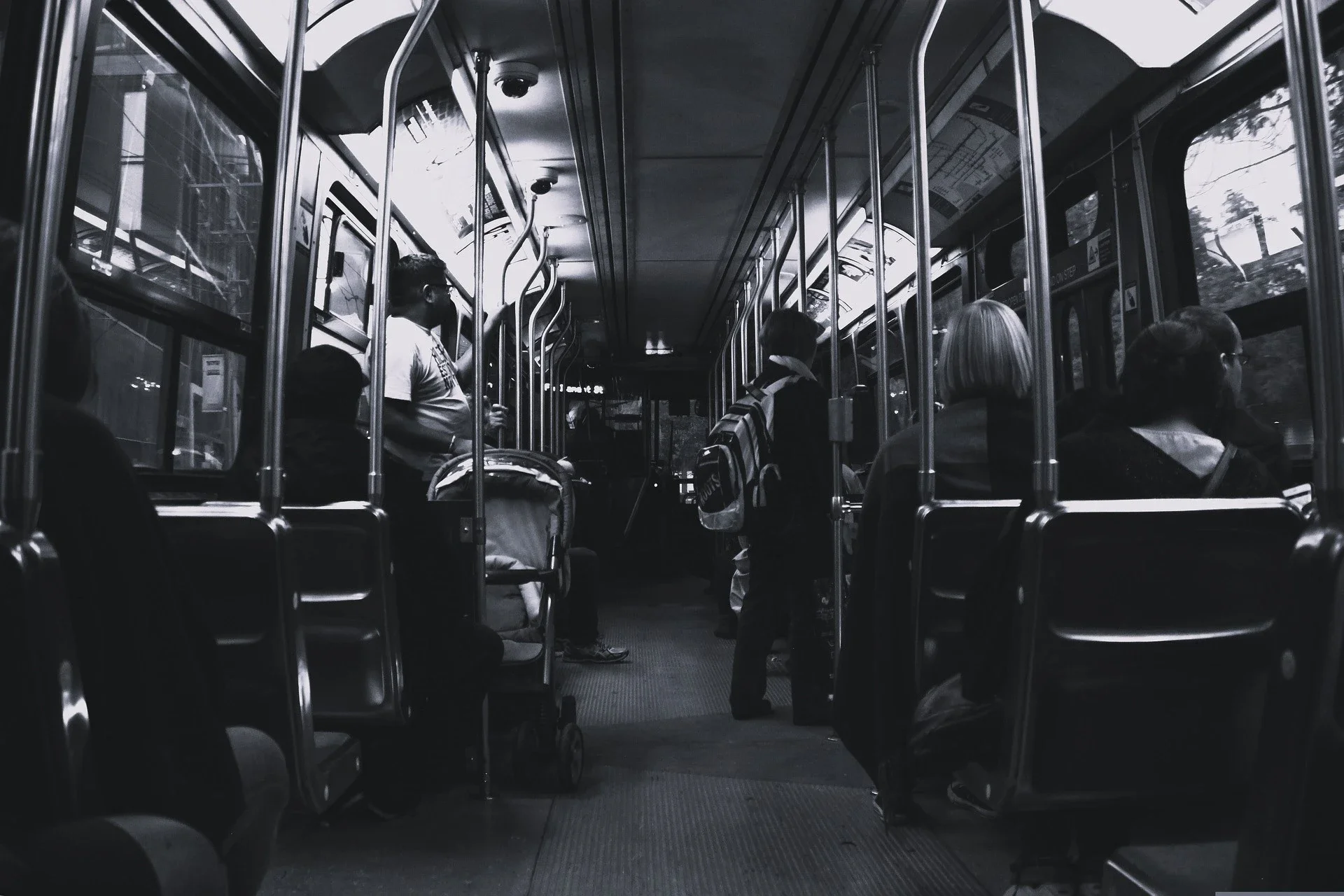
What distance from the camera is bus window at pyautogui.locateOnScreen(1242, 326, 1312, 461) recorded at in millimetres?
2854

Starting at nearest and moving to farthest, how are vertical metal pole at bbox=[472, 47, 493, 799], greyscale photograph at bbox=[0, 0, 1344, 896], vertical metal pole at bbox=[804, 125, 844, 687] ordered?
greyscale photograph at bbox=[0, 0, 1344, 896] → vertical metal pole at bbox=[472, 47, 493, 799] → vertical metal pole at bbox=[804, 125, 844, 687]

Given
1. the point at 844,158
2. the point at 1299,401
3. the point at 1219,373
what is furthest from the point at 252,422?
the point at 844,158

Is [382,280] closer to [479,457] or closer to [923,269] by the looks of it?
[479,457]

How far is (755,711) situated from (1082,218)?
2.32m

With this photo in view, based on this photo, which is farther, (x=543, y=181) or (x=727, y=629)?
(x=727, y=629)

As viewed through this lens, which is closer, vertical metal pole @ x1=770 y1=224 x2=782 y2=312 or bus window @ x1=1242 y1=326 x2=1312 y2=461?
bus window @ x1=1242 y1=326 x2=1312 y2=461

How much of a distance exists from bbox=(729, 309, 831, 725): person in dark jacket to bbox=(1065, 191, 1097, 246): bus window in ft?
3.54

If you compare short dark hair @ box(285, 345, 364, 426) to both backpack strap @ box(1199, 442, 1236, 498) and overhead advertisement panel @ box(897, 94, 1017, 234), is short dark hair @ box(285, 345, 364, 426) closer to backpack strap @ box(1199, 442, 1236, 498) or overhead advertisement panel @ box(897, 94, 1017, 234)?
backpack strap @ box(1199, 442, 1236, 498)

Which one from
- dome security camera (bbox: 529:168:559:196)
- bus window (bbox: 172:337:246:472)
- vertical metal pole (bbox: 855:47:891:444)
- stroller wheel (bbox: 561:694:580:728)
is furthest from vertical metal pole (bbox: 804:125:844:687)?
dome security camera (bbox: 529:168:559:196)

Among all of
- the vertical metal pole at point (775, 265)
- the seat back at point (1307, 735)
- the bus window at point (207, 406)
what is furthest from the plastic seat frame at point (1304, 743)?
the vertical metal pole at point (775, 265)

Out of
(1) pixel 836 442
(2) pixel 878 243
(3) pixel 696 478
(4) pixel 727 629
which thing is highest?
(2) pixel 878 243

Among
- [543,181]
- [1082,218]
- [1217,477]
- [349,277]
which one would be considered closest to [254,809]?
[1217,477]

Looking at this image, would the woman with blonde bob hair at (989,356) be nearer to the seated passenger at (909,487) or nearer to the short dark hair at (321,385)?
the seated passenger at (909,487)

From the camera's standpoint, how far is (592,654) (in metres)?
5.73
